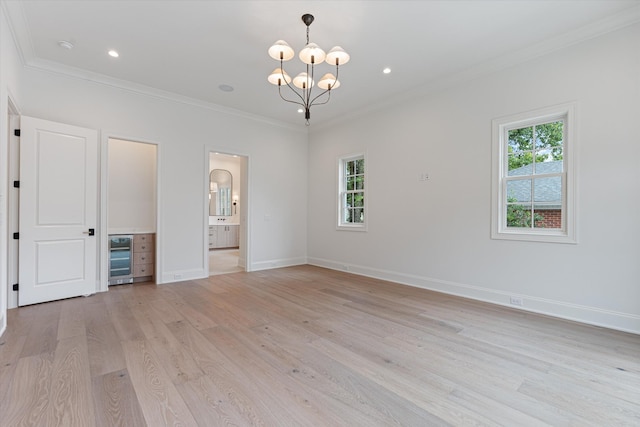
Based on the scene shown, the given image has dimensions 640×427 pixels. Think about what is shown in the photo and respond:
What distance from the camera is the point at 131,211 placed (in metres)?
5.26

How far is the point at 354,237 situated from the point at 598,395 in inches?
160

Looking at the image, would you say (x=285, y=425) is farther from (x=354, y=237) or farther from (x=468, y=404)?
(x=354, y=237)

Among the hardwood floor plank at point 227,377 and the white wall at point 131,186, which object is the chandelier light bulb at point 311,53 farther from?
the white wall at point 131,186

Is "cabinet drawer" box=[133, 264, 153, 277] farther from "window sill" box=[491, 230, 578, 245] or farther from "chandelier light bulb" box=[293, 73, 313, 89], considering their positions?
"window sill" box=[491, 230, 578, 245]

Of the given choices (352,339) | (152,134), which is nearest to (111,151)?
(152,134)

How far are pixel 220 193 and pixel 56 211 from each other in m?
6.21

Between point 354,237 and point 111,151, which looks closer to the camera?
point 111,151

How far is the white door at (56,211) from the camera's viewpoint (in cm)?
358

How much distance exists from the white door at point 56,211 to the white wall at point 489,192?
4113mm

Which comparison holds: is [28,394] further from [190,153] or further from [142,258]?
[190,153]

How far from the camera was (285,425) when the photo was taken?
160cm

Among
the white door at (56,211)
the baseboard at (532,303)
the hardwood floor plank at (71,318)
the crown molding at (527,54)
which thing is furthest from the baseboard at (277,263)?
the crown molding at (527,54)

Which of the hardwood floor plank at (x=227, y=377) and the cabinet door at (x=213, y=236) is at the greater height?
the cabinet door at (x=213, y=236)

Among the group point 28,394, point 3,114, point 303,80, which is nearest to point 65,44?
Answer: point 3,114
